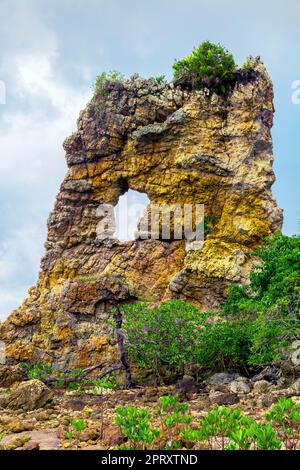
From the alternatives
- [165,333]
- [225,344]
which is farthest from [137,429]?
[225,344]

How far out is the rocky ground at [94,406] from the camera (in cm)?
749

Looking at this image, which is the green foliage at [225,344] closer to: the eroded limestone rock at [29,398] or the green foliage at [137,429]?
the eroded limestone rock at [29,398]

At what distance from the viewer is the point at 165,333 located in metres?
16.2

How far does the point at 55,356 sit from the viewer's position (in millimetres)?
24891

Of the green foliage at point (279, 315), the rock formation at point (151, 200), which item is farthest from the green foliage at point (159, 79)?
the green foliage at point (279, 315)

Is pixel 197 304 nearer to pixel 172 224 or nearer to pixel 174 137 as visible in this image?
pixel 172 224

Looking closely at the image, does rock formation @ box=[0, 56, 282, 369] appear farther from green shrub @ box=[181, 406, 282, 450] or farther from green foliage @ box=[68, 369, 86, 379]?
green shrub @ box=[181, 406, 282, 450]

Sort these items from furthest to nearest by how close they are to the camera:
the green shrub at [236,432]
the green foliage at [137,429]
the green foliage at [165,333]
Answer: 1. the green foliage at [165,333]
2. the green foliage at [137,429]
3. the green shrub at [236,432]

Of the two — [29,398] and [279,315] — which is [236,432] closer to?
[29,398]

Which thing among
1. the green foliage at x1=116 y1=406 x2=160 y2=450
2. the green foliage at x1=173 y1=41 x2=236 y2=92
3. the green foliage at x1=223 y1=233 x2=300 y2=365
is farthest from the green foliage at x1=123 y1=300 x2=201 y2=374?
the green foliage at x1=173 y1=41 x2=236 y2=92

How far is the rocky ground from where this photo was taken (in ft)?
24.6

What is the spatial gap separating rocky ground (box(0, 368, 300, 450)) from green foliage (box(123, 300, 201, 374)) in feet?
5.24

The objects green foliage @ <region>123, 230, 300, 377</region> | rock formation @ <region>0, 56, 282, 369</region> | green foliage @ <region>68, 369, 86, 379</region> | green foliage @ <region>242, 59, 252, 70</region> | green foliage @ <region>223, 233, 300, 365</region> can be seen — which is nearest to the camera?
green foliage @ <region>223, 233, 300, 365</region>

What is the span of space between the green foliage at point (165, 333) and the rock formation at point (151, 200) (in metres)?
7.39
